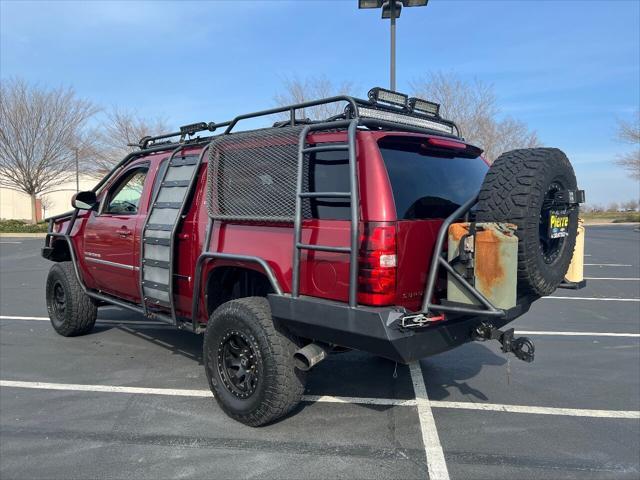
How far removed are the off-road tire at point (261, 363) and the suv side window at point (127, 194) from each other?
1.99 meters

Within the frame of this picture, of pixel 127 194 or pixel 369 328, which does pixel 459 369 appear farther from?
pixel 127 194

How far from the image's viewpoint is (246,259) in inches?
138

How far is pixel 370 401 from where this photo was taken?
4.06m

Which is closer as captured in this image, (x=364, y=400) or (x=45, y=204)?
(x=364, y=400)

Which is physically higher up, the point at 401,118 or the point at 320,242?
the point at 401,118

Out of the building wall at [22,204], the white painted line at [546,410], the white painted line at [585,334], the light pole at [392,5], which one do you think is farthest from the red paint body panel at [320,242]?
the building wall at [22,204]

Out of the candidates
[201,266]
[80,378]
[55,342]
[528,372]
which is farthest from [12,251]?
[528,372]

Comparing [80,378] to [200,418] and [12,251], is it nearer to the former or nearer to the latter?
[200,418]

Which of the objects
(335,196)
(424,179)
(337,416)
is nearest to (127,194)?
(335,196)

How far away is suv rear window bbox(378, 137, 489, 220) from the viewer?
316cm

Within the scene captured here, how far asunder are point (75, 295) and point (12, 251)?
1384 cm

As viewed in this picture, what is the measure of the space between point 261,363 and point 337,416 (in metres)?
0.83

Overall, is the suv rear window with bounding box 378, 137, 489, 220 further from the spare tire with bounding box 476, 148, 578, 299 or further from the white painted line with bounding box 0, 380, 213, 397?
the white painted line with bounding box 0, 380, 213, 397

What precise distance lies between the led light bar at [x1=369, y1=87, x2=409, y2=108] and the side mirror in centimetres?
339
